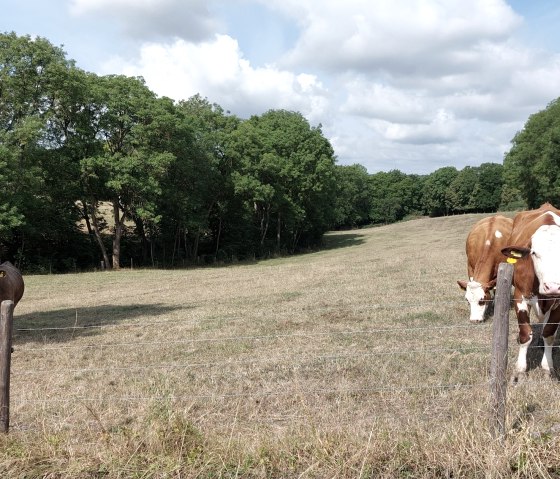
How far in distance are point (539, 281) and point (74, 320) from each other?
11879mm

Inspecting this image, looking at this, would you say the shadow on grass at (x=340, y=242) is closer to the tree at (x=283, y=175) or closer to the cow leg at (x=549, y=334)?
the tree at (x=283, y=175)

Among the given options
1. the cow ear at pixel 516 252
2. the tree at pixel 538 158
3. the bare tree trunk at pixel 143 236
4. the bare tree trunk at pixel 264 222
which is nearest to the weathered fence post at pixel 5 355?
the cow ear at pixel 516 252

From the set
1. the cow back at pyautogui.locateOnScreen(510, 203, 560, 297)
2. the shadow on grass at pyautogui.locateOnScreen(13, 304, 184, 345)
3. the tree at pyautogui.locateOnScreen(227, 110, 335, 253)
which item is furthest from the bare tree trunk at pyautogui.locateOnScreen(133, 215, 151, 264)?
the cow back at pyautogui.locateOnScreen(510, 203, 560, 297)

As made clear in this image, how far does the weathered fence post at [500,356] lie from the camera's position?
4.15m

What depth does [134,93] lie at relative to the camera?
1357 inches

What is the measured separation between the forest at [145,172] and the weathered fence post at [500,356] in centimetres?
2914

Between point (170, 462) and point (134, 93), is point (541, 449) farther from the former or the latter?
point (134, 93)

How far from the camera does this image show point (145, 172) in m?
33.2

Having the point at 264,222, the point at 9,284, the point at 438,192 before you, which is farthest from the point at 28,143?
the point at 438,192

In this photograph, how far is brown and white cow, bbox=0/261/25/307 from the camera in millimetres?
10508

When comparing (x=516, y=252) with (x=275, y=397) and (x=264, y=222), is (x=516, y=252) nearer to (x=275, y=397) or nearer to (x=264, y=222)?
(x=275, y=397)

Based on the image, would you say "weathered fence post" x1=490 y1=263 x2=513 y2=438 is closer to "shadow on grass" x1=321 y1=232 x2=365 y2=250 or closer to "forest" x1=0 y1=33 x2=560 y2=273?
"forest" x1=0 y1=33 x2=560 y2=273

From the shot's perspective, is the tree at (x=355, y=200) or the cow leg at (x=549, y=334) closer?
the cow leg at (x=549, y=334)

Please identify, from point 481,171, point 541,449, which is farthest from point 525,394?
point 481,171
